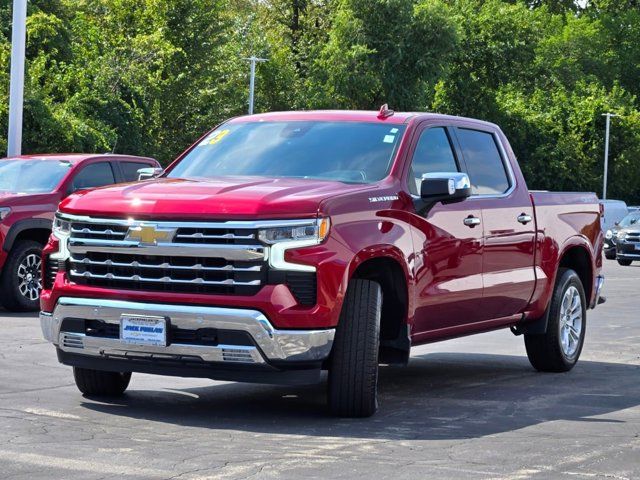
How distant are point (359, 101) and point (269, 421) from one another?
199 feet

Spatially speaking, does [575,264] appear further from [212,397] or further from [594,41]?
[594,41]

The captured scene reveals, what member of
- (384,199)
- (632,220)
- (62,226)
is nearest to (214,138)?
(62,226)

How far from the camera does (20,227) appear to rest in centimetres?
1540

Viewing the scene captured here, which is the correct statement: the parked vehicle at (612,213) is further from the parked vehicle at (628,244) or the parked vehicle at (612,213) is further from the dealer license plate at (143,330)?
the dealer license plate at (143,330)

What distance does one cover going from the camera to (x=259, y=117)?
986cm

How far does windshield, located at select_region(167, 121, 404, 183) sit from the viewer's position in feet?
29.2

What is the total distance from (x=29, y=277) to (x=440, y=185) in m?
8.02

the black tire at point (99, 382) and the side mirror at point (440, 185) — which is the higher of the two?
the side mirror at point (440, 185)

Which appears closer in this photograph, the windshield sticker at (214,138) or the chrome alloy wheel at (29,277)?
the windshield sticker at (214,138)

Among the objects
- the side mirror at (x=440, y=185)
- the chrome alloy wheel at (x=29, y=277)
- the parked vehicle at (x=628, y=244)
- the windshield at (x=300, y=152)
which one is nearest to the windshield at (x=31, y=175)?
the chrome alloy wheel at (x=29, y=277)

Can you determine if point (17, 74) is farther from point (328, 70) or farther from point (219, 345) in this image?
point (328, 70)

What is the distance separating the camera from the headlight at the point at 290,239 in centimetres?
768

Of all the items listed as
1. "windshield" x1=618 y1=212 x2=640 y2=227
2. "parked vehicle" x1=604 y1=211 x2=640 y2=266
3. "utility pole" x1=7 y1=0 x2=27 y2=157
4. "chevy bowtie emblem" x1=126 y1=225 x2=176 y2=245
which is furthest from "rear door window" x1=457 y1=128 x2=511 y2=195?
"windshield" x1=618 y1=212 x2=640 y2=227

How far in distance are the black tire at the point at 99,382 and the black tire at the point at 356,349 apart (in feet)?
5.20
